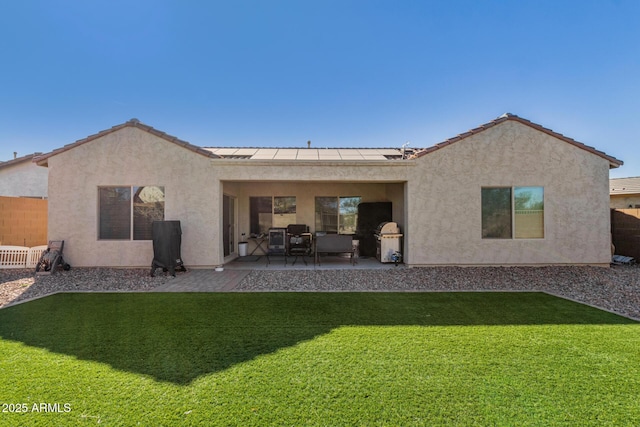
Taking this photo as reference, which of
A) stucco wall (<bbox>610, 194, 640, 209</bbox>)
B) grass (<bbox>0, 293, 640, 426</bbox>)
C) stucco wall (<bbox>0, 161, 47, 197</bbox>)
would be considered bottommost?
grass (<bbox>0, 293, 640, 426</bbox>)

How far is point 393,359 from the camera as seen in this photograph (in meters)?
3.62

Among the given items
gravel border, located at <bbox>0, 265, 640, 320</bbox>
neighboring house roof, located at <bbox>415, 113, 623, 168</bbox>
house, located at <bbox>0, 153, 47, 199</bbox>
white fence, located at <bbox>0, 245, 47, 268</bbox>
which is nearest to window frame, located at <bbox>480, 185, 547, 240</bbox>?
gravel border, located at <bbox>0, 265, 640, 320</bbox>

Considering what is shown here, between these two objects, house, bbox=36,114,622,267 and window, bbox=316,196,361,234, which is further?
window, bbox=316,196,361,234

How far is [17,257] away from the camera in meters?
9.50

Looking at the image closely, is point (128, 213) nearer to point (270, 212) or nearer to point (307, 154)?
point (270, 212)

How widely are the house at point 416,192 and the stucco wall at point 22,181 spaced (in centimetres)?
1040

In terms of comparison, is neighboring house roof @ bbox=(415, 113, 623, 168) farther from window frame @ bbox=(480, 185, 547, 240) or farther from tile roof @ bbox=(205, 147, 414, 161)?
window frame @ bbox=(480, 185, 547, 240)

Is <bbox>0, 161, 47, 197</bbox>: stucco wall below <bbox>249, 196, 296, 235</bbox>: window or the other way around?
the other way around

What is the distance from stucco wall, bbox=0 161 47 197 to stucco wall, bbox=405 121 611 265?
20761 millimetres

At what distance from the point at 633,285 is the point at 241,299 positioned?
9.76 meters

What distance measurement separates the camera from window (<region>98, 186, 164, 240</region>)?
30.6ft

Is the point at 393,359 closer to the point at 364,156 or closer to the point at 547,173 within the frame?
the point at 364,156

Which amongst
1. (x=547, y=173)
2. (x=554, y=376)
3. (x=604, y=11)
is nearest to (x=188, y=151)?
(x=554, y=376)

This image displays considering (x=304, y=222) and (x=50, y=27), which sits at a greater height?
(x=50, y=27)
